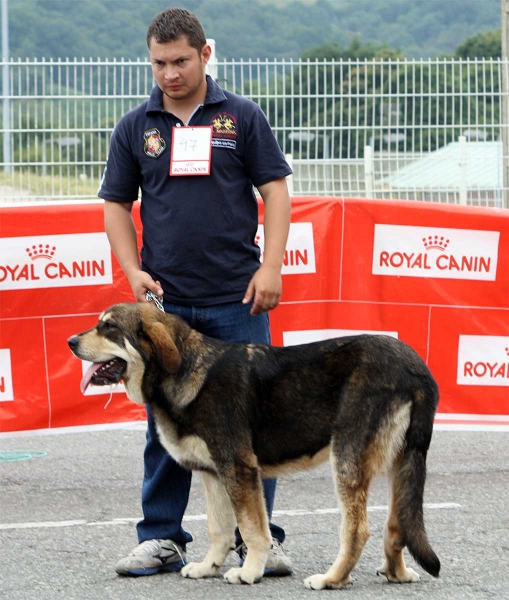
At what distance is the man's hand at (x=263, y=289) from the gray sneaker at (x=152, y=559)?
43.2 inches

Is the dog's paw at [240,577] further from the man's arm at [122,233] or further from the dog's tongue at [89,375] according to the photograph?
the man's arm at [122,233]

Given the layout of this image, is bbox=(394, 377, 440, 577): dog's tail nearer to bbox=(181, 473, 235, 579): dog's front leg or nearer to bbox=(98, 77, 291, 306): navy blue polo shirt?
bbox=(181, 473, 235, 579): dog's front leg

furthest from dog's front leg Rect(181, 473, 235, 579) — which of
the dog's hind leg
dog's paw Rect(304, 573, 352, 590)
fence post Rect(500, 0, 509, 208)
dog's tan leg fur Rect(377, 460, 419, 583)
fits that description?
fence post Rect(500, 0, 509, 208)

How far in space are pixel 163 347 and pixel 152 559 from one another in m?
1.01

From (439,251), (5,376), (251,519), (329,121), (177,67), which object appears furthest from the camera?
(329,121)

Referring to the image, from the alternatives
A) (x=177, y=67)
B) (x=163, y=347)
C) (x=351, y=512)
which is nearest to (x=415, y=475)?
(x=351, y=512)

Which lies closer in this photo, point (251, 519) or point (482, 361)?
point (251, 519)

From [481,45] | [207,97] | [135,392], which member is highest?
[481,45]

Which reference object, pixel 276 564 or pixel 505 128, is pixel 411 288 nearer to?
pixel 276 564

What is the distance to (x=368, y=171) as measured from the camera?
11273 mm

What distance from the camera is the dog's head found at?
173 inches

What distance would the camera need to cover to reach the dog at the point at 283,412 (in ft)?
14.4

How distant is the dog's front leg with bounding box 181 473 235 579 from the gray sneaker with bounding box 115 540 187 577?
0.14 meters

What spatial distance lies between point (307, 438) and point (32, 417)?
299cm
